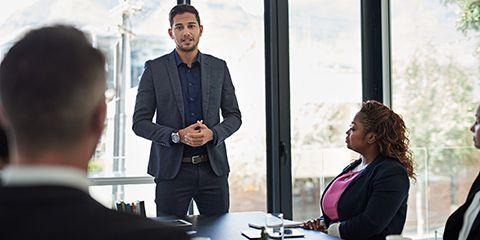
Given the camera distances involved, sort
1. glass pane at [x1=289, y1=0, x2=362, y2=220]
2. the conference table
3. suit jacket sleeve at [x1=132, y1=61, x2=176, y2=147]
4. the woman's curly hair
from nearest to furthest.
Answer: the conference table
the woman's curly hair
suit jacket sleeve at [x1=132, y1=61, x2=176, y2=147]
glass pane at [x1=289, y1=0, x2=362, y2=220]

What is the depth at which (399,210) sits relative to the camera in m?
2.62

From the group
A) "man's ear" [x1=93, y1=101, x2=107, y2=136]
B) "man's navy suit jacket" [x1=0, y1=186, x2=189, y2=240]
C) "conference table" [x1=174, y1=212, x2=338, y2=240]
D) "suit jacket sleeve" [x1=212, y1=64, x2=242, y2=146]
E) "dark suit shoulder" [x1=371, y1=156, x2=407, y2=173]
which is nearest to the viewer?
"man's navy suit jacket" [x1=0, y1=186, x2=189, y2=240]

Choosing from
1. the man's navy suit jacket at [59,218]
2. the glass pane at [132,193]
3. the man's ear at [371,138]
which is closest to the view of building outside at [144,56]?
the glass pane at [132,193]

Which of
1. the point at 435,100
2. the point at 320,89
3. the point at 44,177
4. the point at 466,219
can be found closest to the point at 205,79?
the point at 320,89

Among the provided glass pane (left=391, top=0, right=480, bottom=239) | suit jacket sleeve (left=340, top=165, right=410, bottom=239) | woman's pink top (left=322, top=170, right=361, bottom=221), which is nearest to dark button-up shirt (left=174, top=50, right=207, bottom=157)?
woman's pink top (left=322, top=170, right=361, bottom=221)

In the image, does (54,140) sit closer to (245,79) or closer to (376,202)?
(376,202)

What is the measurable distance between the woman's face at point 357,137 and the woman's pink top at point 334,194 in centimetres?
12

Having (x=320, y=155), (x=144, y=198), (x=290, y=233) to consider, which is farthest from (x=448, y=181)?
(x=290, y=233)

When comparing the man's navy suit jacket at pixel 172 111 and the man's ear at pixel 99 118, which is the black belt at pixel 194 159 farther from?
the man's ear at pixel 99 118

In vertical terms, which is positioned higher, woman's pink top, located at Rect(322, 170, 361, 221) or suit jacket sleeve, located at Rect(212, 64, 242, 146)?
suit jacket sleeve, located at Rect(212, 64, 242, 146)

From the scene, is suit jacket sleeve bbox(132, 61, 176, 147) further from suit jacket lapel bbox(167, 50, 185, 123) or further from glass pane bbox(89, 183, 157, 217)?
glass pane bbox(89, 183, 157, 217)

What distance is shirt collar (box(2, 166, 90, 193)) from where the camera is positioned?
0.79 metres

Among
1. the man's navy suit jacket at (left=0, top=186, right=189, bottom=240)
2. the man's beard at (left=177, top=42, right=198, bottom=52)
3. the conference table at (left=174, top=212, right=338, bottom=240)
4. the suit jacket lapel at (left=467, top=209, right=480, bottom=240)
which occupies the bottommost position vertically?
the conference table at (left=174, top=212, right=338, bottom=240)

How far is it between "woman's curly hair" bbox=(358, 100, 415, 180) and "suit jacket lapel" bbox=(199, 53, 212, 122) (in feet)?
2.81
